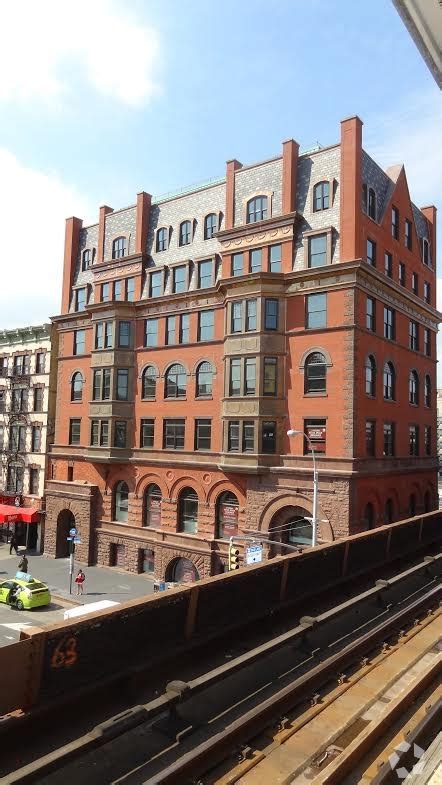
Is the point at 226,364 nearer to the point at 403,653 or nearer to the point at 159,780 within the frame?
the point at 403,653

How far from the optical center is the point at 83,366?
4238cm

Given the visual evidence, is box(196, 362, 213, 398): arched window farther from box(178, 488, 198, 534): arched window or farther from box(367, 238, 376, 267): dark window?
box(367, 238, 376, 267): dark window

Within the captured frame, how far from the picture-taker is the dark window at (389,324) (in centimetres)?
3253

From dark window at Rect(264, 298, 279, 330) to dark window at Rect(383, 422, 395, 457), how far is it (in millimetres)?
9080

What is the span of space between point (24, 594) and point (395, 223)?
1250 inches

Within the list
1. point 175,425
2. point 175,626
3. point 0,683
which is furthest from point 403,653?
point 175,425

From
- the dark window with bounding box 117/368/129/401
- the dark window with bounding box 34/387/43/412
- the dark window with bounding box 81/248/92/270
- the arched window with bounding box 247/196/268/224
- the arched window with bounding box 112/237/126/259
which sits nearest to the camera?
the arched window with bounding box 247/196/268/224

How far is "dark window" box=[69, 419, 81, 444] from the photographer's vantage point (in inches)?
1655

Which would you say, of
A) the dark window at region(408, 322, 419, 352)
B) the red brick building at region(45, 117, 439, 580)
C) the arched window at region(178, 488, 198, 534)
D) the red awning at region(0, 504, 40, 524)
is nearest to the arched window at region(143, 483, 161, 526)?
the red brick building at region(45, 117, 439, 580)

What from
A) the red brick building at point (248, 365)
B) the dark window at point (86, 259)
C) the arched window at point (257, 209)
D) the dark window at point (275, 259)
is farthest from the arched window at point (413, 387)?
the dark window at point (86, 259)

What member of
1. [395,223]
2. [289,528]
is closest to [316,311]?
[395,223]

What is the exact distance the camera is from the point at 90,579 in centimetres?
3534

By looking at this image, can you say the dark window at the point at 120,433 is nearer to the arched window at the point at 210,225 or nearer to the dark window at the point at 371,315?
the arched window at the point at 210,225

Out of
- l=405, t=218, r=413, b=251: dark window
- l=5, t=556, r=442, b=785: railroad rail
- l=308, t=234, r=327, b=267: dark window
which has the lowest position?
l=5, t=556, r=442, b=785: railroad rail
